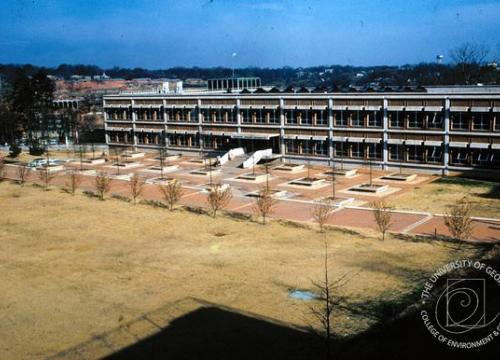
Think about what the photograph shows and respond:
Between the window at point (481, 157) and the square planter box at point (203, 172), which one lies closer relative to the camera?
the window at point (481, 157)

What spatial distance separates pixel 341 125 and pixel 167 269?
34259 mm

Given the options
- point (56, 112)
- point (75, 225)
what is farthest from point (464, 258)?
point (56, 112)

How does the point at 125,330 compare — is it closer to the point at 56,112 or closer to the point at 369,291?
the point at 369,291

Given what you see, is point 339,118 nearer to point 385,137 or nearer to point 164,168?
point 385,137

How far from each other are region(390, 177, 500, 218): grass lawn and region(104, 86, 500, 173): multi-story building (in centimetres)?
312

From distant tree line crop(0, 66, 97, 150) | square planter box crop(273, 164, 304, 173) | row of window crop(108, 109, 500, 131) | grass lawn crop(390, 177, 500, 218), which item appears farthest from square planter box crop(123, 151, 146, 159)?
grass lawn crop(390, 177, 500, 218)

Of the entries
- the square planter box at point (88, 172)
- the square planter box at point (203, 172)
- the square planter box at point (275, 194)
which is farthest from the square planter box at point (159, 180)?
the square planter box at point (275, 194)

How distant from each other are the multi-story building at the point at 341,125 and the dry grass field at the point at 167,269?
22.3 metres

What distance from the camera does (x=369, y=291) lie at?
21.9 m

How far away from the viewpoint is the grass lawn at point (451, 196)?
36.5 m

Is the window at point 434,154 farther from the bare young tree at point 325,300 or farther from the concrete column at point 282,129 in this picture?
the bare young tree at point 325,300

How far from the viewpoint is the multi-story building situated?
4724 cm

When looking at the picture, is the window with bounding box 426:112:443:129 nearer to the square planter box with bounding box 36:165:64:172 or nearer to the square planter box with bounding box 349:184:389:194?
the square planter box with bounding box 349:184:389:194

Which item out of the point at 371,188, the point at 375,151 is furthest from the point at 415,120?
the point at 371,188
